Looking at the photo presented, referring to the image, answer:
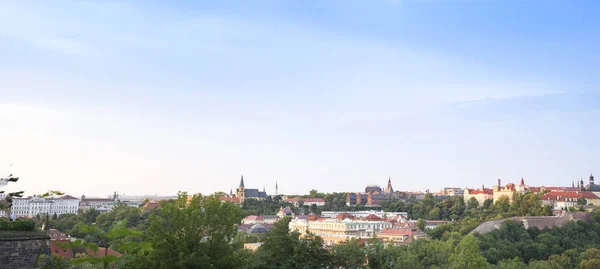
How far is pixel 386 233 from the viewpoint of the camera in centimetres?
7300

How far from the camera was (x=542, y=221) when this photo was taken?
63219mm

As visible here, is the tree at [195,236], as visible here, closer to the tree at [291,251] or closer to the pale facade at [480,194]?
the tree at [291,251]

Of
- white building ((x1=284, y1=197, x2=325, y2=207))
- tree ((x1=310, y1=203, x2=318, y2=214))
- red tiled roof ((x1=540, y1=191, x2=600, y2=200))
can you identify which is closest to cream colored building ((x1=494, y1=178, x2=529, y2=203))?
red tiled roof ((x1=540, y1=191, x2=600, y2=200))

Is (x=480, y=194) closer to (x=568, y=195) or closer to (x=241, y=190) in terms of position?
(x=568, y=195)

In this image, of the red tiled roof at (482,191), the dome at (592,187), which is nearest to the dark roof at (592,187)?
the dome at (592,187)

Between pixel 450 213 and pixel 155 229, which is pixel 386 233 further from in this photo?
pixel 155 229

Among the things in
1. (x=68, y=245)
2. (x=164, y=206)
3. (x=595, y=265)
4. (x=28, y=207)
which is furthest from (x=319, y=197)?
(x=68, y=245)

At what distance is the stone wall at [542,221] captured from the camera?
61500mm

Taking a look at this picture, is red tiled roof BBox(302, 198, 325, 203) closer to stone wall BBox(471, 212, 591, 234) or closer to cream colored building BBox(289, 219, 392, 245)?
cream colored building BBox(289, 219, 392, 245)

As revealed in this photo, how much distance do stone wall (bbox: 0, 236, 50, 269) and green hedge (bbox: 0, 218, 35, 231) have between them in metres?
0.38

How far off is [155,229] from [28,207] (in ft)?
341

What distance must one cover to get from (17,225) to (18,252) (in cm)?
64

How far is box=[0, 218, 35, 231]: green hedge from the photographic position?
10.6 meters

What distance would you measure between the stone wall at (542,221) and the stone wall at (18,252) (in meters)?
57.8
